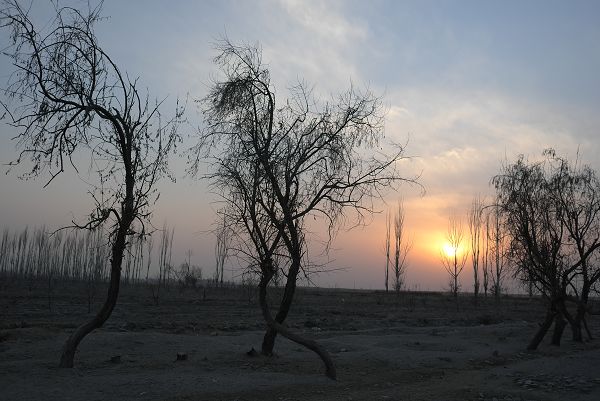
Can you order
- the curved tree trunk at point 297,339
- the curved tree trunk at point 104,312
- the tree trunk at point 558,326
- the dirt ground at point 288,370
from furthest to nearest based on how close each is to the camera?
the tree trunk at point 558,326 < the curved tree trunk at point 297,339 < the curved tree trunk at point 104,312 < the dirt ground at point 288,370

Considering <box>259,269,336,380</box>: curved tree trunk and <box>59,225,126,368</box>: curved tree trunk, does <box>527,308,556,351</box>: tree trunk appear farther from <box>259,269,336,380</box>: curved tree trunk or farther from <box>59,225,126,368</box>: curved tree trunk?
<box>59,225,126,368</box>: curved tree trunk

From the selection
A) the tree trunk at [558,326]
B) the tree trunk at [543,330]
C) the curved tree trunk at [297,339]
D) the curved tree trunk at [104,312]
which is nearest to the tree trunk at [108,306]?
the curved tree trunk at [104,312]

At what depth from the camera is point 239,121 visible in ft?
39.1

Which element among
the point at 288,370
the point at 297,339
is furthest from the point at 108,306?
the point at 288,370

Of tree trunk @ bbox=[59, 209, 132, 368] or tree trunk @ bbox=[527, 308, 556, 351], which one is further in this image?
tree trunk @ bbox=[527, 308, 556, 351]

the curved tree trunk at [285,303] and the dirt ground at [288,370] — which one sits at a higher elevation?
the curved tree trunk at [285,303]

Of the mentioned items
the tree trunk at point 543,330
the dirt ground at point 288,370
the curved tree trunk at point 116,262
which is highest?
the curved tree trunk at point 116,262

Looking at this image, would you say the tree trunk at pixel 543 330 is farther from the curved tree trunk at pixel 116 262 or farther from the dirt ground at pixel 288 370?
the curved tree trunk at pixel 116 262

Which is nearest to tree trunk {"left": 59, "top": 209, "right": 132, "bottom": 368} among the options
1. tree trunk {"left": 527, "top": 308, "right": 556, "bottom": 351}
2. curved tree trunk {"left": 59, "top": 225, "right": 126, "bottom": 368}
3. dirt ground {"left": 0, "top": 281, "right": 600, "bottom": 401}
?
curved tree trunk {"left": 59, "top": 225, "right": 126, "bottom": 368}

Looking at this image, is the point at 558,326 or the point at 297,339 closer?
the point at 297,339

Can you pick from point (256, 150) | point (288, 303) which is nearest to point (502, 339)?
point (288, 303)

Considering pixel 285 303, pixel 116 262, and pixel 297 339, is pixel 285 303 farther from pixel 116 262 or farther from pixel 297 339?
pixel 116 262

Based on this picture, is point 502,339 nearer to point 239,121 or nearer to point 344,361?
point 344,361

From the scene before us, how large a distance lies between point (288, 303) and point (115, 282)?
3.94m
